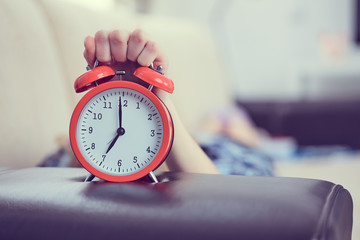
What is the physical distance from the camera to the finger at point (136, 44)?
23.2 inches

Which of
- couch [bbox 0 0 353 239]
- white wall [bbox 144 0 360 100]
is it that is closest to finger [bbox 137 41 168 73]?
couch [bbox 0 0 353 239]

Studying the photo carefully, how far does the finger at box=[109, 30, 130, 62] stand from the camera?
59 cm

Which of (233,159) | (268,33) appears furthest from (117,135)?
(268,33)

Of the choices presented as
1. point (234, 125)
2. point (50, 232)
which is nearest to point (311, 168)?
point (234, 125)

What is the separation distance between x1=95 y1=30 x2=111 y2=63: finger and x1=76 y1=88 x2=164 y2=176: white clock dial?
0.15 ft

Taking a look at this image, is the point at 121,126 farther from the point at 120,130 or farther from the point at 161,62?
the point at 161,62

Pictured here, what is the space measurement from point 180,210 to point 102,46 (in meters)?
0.25

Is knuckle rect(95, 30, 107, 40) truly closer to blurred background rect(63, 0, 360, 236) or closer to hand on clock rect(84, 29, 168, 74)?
hand on clock rect(84, 29, 168, 74)

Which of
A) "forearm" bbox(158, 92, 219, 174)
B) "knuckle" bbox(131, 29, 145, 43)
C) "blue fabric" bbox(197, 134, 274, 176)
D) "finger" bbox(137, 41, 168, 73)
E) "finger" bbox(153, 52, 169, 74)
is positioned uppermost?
"knuckle" bbox(131, 29, 145, 43)

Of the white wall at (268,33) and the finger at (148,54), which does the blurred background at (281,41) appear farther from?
the finger at (148,54)

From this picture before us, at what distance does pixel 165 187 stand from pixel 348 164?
103 cm

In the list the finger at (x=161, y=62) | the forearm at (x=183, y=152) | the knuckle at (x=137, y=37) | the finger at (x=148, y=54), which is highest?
the knuckle at (x=137, y=37)

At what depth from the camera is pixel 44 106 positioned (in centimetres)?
97

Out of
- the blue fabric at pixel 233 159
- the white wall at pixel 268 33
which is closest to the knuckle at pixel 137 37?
the blue fabric at pixel 233 159
